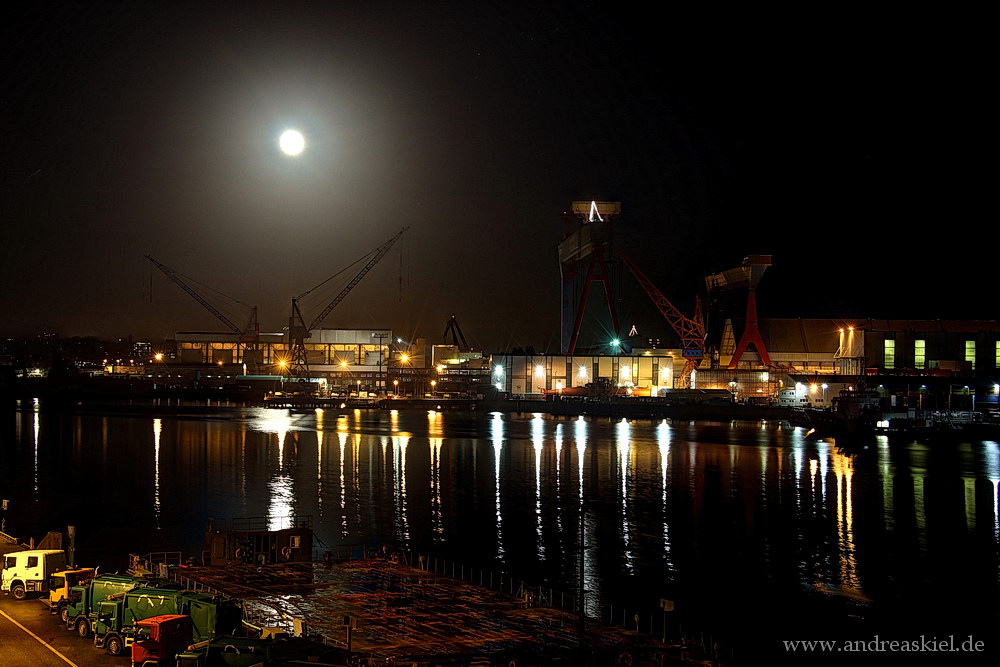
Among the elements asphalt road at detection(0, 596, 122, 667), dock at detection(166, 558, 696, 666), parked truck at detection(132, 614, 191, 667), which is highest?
parked truck at detection(132, 614, 191, 667)

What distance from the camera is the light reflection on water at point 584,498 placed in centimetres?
1516

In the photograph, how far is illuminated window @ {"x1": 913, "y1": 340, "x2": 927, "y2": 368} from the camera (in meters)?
46.9

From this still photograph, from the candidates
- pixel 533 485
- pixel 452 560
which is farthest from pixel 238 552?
pixel 533 485

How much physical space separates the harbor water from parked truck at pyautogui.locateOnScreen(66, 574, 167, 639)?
13.2 ft

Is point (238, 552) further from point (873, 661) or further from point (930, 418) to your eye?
point (930, 418)

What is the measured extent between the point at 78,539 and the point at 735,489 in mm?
16219

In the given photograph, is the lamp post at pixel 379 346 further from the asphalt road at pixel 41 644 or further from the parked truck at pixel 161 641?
the parked truck at pixel 161 641

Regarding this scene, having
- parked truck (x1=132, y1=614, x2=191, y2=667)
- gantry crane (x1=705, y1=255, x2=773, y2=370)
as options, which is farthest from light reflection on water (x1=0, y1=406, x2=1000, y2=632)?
gantry crane (x1=705, y1=255, x2=773, y2=370)

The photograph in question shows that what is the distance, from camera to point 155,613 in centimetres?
819

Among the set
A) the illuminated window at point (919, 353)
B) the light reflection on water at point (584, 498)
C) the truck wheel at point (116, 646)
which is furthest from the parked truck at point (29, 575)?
the illuminated window at point (919, 353)

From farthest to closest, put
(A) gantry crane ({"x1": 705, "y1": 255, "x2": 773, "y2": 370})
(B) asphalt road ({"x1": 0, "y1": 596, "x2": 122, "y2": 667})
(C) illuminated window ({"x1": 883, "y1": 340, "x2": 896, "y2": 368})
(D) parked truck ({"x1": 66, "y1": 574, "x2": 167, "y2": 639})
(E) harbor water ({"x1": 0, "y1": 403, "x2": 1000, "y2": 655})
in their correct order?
(A) gantry crane ({"x1": 705, "y1": 255, "x2": 773, "y2": 370}) < (C) illuminated window ({"x1": 883, "y1": 340, "x2": 896, "y2": 368}) < (E) harbor water ({"x1": 0, "y1": 403, "x2": 1000, "y2": 655}) < (D) parked truck ({"x1": 66, "y1": 574, "x2": 167, "y2": 639}) < (B) asphalt road ({"x1": 0, "y1": 596, "x2": 122, "y2": 667})

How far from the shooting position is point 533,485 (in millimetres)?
23844

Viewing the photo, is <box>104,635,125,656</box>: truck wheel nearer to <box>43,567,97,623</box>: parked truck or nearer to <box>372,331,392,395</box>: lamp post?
<box>43,567,97,623</box>: parked truck

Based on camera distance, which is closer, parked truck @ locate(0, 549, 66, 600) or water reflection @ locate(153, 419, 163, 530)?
parked truck @ locate(0, 549, 66, 600)
